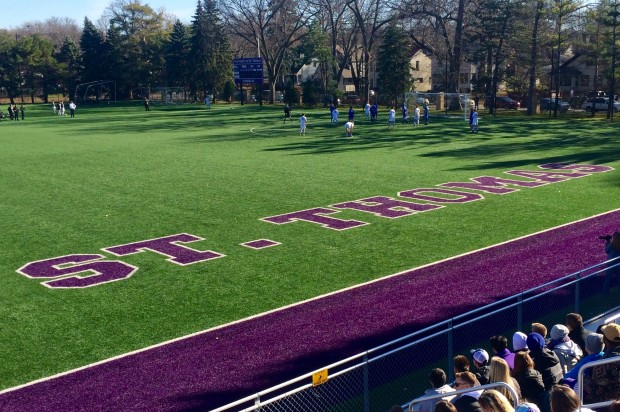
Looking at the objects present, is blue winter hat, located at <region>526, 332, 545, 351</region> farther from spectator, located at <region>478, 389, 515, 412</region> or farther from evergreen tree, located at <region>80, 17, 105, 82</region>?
evergreen tree, located at <region>80, 17, 105, 82</region>

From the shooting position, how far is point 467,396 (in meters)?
6.61

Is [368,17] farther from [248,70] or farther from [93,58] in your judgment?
[93,58]

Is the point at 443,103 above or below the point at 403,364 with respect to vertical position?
Result: above

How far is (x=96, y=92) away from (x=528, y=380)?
96049 millimetres

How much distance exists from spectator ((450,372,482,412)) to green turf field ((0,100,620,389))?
609 centimetres

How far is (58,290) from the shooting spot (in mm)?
14453

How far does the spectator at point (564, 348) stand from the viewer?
870cm

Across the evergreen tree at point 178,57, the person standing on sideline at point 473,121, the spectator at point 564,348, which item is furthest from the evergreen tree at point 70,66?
the spectator at point 564,348

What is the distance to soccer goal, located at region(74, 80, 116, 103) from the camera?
93.9 metres

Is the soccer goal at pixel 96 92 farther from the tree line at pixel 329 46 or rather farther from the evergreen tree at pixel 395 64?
the evergreen tree at pixel 395 64

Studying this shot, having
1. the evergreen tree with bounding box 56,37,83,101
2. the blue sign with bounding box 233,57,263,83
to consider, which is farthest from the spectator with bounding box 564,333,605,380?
the evergreen tree with bounding box 56,37,83,101

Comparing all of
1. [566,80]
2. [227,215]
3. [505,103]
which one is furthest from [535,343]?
[566,80]

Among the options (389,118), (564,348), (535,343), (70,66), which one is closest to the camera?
(535,343)

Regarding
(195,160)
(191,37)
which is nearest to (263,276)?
(195,160)
